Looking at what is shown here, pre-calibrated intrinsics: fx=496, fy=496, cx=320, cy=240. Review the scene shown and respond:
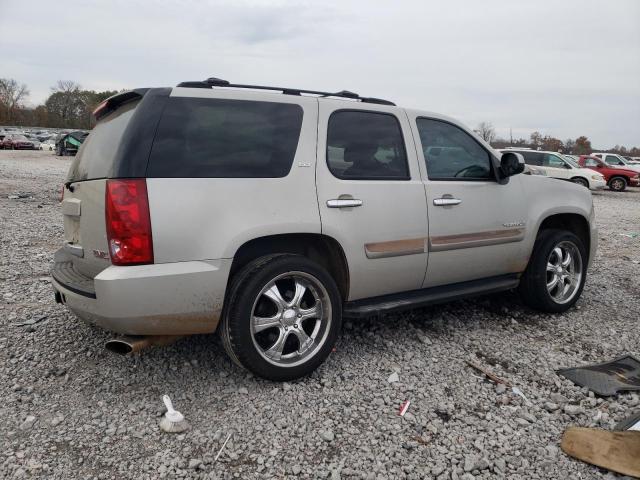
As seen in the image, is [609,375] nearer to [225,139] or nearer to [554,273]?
[554,273]

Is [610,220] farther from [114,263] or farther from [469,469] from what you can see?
[114,263]

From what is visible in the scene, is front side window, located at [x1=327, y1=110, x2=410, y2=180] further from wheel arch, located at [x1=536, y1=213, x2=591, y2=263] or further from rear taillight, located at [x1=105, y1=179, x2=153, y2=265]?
wheel arch, located at [x1=536, y1=213, x2=591, y2=263]

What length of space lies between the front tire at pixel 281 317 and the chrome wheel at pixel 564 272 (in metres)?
2.52

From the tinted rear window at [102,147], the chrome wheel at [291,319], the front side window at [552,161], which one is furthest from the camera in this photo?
the front side window at [552,161]

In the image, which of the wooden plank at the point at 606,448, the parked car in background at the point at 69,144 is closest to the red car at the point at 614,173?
the wooden plank at the point at 606,448

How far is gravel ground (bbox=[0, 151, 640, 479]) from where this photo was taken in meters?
2.55

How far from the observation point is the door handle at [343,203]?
10.9 ft

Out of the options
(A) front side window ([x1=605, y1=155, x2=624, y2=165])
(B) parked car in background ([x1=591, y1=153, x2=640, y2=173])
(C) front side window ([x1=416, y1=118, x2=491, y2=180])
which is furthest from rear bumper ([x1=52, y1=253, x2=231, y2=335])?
(A) front side window ([x1=605, y1=155, x2=624, y2=165])

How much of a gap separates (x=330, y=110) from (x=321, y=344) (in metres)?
1.63

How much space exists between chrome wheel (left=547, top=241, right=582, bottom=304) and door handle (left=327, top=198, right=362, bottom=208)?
2316 mm

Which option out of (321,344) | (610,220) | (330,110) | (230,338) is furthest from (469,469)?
(610,220)

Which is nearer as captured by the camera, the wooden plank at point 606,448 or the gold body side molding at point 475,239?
the wooden plank at point 606,448

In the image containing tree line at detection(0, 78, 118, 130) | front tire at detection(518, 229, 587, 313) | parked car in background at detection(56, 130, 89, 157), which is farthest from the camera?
tree line at detection(0, 78, 118, 130)

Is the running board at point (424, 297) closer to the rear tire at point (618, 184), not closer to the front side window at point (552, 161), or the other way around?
the front side window at point (552, 161)
